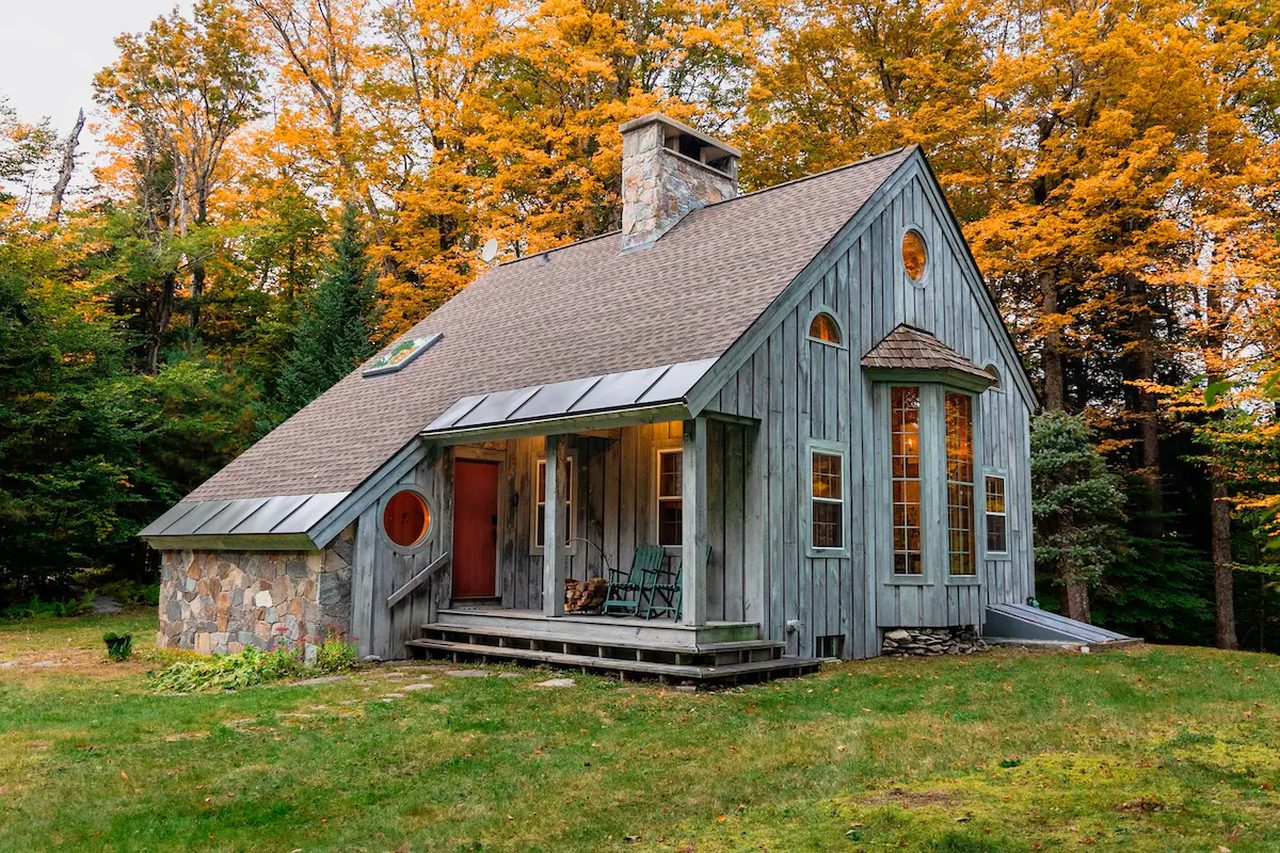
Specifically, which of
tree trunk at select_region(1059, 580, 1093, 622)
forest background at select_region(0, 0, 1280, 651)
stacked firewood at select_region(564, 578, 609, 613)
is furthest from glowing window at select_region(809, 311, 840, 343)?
tree trunk at select_region(1059, 580, 1093, 622)

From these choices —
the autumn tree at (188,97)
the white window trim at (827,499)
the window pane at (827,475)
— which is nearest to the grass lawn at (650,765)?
the white window trim at (827,499)

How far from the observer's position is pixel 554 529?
10.1 meters

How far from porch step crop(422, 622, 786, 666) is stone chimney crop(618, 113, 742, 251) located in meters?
6.20

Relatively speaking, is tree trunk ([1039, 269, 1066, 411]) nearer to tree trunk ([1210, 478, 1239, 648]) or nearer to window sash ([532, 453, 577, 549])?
tree trunk ([1210, 478, 1239, 648])

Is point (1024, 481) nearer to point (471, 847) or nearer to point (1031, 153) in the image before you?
point (1031, 153)

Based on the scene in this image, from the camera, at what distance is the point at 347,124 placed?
23719 mm

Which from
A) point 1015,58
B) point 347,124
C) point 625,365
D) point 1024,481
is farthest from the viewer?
point 347,124

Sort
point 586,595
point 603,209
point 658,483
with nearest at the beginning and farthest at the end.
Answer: point 586,595, point 658,483, point 603,209

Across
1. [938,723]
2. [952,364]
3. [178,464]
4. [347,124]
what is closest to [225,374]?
[178,464]

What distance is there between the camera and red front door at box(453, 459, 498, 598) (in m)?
12.1

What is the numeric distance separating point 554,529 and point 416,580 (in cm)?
198

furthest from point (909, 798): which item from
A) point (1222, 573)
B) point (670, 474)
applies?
point (1222, 573)

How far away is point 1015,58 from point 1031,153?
6.11 ft

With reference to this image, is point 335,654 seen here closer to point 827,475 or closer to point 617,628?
point 617,628
